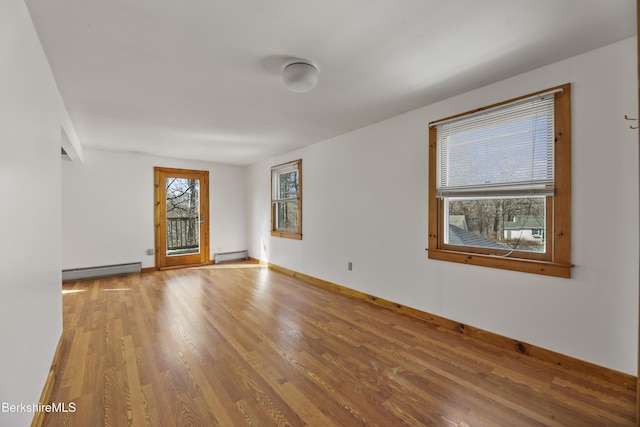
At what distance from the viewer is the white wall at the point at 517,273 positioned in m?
1.87

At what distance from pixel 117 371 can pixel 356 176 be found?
314cm

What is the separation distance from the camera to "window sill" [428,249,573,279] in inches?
82.9

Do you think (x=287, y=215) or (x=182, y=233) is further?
(x=182, y=233)

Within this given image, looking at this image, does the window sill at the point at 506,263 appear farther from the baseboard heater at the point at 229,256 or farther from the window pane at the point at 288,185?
the baseboard heater at the point at 229,256

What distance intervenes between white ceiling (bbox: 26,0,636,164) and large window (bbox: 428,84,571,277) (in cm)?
38

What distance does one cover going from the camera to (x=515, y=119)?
7.72 ft

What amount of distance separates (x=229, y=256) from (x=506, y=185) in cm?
550

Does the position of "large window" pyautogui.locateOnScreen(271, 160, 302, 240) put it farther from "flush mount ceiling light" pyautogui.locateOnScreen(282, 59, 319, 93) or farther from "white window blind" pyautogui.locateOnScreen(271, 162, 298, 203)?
"flush mount ceiling light" pyautogui.locateOnScreen(282, 59, 319, 93)

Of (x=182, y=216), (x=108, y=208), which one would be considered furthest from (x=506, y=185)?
(x=108, y=208)

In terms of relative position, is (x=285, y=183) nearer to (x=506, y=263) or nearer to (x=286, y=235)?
(x=286, y=235)

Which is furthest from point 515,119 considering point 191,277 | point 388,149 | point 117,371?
point 191,277

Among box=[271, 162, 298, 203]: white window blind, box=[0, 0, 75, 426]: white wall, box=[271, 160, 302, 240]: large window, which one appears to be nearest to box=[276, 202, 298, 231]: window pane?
box=[271, 160, 302, 240]: large window

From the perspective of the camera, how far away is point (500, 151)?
8.02 ft

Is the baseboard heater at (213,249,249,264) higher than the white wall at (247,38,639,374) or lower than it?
lower
